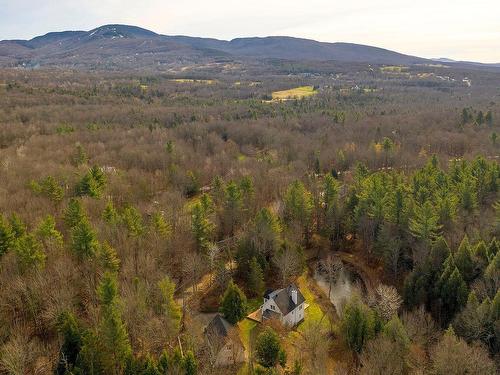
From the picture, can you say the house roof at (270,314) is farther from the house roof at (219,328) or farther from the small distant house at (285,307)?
the house roof at (219,328)

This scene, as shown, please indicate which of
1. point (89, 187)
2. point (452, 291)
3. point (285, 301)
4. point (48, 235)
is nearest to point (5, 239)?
point (48, 235)

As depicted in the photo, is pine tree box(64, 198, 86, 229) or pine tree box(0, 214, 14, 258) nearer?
pine tree box(0, 214, 14, 258)

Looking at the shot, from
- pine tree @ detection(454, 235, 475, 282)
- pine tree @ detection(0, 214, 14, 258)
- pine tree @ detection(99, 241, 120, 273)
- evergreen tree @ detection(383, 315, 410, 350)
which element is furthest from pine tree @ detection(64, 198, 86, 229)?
pine tree @ detection(454, 235, 475, 282)

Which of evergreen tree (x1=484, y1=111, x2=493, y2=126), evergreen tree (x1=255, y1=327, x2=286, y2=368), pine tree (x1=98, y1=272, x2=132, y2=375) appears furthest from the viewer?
evergreen tree (x1=484, y1=111, x2=493, y2=126)

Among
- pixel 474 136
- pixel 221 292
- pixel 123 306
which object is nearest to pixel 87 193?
pixel 221 292

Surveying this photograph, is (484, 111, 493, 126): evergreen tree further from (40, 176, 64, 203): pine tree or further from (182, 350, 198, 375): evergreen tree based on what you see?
(182, 350, 198, 375): evergreen tree

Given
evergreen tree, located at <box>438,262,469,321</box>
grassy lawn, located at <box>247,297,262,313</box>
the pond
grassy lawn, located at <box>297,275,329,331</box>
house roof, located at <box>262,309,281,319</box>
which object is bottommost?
the pond

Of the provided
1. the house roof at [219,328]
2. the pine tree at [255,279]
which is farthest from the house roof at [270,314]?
the pine tree at [255,279]

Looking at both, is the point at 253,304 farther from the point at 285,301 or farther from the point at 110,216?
the point at 110,216
